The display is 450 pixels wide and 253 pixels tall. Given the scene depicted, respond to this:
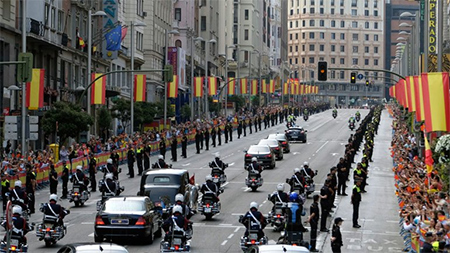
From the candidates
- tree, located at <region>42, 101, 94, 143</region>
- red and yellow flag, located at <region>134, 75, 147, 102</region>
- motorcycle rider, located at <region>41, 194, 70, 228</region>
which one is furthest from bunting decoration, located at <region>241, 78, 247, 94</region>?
motorcycle rider, located at <region>41, 194, 70, 228</region>

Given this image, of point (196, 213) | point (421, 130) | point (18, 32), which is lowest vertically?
point (196, 213)

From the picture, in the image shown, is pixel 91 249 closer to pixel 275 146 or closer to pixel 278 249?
pixel 278 249

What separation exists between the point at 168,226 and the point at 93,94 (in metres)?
31.7

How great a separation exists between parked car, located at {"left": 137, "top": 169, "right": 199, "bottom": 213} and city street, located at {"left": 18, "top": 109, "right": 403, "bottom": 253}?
107 centimetres

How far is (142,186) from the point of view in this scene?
31000 mm

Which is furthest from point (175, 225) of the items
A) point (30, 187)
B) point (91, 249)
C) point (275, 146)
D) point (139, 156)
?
point (275, 146)

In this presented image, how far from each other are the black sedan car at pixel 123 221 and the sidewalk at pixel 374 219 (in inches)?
179

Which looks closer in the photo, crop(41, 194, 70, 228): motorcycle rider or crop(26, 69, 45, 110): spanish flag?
crop(41, 194, 70, 228): motorcycle rider

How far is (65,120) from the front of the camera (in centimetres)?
4947

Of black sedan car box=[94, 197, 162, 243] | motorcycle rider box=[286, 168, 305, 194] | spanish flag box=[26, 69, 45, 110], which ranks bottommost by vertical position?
black sedan car box=[94, 197, 162, 243]

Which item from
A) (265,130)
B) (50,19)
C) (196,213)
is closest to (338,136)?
(265,130)

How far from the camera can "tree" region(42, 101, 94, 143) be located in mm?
49344

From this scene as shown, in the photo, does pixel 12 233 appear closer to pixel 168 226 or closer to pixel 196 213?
pixel 168 226

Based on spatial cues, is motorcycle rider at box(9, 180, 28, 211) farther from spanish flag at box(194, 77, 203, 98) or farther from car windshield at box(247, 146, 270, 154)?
spanish flag at box(194, 77, 203, 98)
